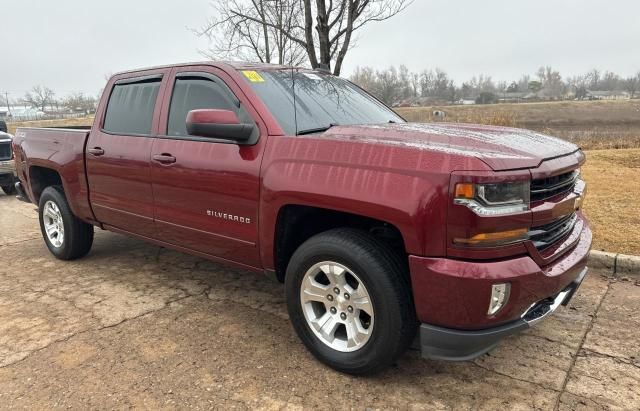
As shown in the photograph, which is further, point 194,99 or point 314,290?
point 194,99

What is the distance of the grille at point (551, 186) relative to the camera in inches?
97.0

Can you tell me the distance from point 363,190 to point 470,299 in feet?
2.45

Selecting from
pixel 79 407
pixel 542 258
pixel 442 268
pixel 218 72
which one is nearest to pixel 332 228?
pixel 442 268

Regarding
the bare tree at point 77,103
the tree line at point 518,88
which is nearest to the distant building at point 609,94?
the tree line at point 518,88

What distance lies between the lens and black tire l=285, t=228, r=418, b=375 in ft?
8.29

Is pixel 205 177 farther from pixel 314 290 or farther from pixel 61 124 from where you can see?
pixel 61 124

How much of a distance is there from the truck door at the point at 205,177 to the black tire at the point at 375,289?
22.7 inches

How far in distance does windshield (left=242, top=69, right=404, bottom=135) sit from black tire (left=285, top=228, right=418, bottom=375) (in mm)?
823

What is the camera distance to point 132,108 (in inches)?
166

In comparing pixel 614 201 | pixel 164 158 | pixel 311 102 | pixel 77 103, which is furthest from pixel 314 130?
pixel 77 103

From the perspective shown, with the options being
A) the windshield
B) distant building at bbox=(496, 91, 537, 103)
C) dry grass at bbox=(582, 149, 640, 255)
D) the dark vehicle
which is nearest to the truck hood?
the windshield

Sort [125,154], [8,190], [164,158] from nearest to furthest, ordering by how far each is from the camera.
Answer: [164,158], [125,154], [8,190]

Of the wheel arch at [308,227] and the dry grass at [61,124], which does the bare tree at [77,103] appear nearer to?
the dry grass at [61,124]

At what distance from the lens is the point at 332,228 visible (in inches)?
118
